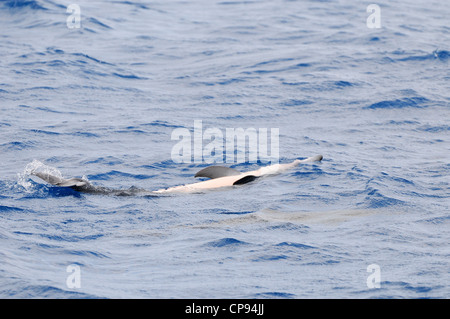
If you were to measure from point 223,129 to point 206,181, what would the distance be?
486 centimetres

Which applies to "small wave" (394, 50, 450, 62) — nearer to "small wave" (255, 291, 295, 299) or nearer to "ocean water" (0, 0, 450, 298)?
"ocean water" (0, 0, 450, 298)

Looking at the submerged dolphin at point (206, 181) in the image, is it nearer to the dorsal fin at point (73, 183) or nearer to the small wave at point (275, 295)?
the dorsal fin at point (73, 183)

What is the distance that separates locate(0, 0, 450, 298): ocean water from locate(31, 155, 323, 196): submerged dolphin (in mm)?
257

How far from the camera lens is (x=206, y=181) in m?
16.2

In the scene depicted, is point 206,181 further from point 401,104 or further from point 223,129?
point 401,104

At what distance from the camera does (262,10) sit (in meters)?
35.9

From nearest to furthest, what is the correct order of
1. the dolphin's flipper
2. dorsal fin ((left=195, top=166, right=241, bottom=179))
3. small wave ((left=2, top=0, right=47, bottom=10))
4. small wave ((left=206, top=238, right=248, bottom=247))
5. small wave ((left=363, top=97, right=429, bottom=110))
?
small wave ((left=206, top=238, right=248, bottom=247)), the dolphin's flipper, dorsal fin ((left=195, top=166, right=241, bottom=179)), small wave ((left=363, top=97, right=429, bottom=110)), small wave ((left=2, top=0, right=47, bottom=10))

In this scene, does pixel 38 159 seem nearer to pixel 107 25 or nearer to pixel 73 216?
pixel 73 216

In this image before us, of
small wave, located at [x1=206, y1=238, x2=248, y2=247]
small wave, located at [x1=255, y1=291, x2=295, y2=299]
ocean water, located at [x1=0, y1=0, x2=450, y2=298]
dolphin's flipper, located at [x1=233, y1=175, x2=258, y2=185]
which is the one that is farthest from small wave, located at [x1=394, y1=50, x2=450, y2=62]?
small wave, located at [x1=255, y1=291, x2=295, y2=299]

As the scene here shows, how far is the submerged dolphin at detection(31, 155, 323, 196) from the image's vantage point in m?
15.1

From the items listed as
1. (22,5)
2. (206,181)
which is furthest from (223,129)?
(22,5)

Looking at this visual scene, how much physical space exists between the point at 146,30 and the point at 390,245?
846 inches
